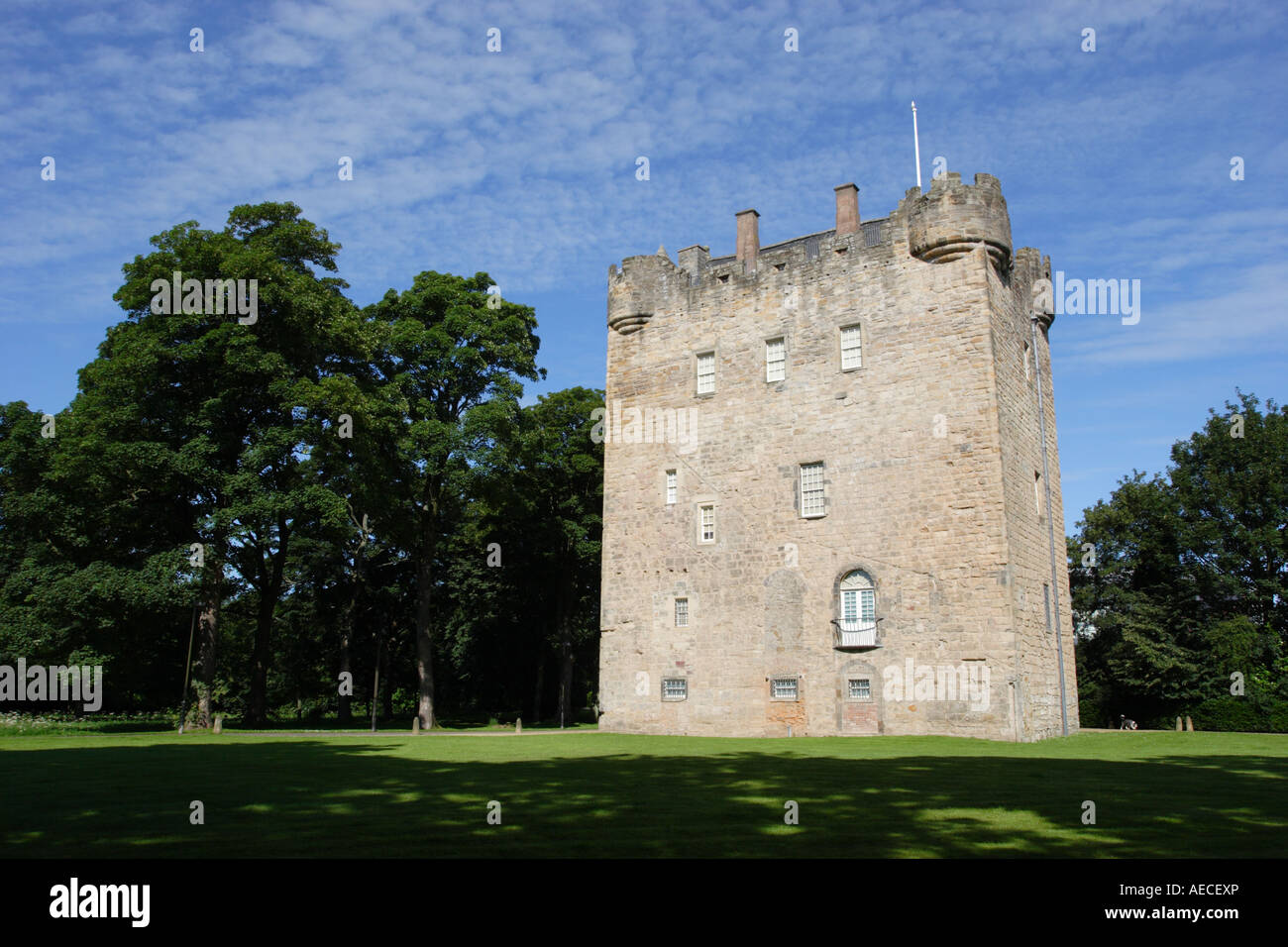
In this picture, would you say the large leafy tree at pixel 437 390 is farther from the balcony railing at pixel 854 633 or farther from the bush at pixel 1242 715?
the bush at pixel 1242 715

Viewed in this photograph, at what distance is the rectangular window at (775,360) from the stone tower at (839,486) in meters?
0.07

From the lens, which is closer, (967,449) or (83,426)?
(967,449)

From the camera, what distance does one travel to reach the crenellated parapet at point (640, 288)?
33688 millimetres

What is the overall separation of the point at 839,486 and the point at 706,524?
4.85 metres

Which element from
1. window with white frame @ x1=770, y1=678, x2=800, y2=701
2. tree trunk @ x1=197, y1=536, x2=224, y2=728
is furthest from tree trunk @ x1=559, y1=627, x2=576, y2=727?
window with white frame @ x1=770, y1=678, x2=800, y2=701

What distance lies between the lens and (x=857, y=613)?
27844 millimetres

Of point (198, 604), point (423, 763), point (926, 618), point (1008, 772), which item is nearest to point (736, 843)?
point (1008, 772)

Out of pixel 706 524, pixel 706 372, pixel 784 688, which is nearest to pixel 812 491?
pixel 706 524

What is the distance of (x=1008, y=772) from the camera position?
47.9 feet

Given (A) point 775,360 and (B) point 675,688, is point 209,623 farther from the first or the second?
(A) point 775,360

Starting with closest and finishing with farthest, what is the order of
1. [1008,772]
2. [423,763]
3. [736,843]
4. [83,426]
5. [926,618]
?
[736,843] < [1008,772] < [423,763] < [926,618] < [83,426]

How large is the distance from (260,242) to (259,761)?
82.1 feet

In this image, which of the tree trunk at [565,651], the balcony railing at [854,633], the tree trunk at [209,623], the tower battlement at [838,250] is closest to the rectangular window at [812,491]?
the balcony railing at [854,633]
